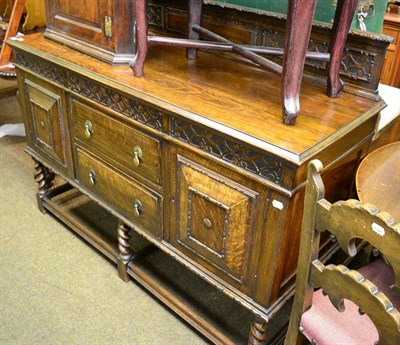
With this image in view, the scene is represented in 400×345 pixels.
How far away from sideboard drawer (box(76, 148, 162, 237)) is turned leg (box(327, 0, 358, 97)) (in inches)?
28.5

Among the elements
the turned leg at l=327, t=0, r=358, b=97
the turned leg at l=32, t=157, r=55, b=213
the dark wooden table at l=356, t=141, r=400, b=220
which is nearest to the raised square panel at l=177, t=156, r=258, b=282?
the dark wooden table at l=356, t=141, r=400, b=220

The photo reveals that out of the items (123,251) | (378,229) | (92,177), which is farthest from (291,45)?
(123,251)

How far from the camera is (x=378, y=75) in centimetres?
143

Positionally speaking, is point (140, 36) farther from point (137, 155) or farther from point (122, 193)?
point (122, 193)

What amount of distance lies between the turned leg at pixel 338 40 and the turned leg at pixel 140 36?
2.10 ft

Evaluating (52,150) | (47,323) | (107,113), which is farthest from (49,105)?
(47,323)

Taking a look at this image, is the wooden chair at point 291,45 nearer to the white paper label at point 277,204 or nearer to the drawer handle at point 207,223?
the white paper label at point 277,204

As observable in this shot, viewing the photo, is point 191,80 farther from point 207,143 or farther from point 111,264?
point 111,264

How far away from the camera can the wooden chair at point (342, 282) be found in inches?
34.8

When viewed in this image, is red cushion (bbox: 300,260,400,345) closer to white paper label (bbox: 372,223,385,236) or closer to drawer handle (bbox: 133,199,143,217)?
white paper label (bbox: 372,223,385,236)

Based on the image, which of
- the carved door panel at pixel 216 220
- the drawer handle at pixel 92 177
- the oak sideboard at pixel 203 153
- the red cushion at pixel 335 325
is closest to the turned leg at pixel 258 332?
the oak sideboard at pixel 203 153

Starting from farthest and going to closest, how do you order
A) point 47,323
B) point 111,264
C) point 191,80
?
point 111,264 < point 47,323 < point 191,80

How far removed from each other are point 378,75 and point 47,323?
1.62 m

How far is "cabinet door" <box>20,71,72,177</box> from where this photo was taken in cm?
192
